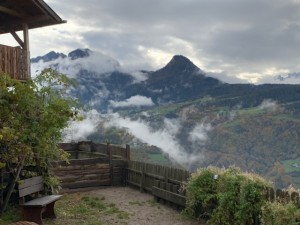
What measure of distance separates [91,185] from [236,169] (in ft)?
29.7

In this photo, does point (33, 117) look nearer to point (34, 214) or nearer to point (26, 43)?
point (34, 214)

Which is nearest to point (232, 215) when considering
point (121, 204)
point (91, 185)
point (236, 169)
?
point (236, 169)

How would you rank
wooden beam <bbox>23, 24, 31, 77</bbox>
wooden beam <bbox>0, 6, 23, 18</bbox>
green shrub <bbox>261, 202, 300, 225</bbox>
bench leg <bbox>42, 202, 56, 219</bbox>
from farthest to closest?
wooden beam <bbox>23, 24, 31, 77</bbox>
wooden beam <bbox>0, 6, 23, 18</bbox>
bench leg <bbox>42, 202, 56, 219</bbox>
green shrub <bbox>261, 202, 300, 225</bbox>

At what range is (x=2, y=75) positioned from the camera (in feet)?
35.5

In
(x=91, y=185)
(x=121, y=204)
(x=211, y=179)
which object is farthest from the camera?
(x=91, y=185)

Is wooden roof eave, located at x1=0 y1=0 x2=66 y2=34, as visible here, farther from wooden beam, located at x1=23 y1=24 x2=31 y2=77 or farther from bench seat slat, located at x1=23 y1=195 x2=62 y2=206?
bench seat slat, located at x1=23 y1=195 x2=62 y2=206

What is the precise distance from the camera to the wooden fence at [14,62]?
13445 millimetres

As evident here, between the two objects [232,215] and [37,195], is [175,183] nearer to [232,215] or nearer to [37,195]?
[232,215]

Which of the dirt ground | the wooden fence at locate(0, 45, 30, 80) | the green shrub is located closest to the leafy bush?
the dirt ground

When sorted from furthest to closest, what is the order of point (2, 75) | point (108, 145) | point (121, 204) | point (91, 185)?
point (108, 145) → point (91, 185) → point (121, 204) → point (2, 75)

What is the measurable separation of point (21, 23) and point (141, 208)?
879 cm

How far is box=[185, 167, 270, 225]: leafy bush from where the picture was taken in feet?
36.3

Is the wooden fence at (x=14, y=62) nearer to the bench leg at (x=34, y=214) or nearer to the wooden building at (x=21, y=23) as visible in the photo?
the wooden building at (x=21, y=23)

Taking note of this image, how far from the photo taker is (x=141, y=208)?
15.5 m
